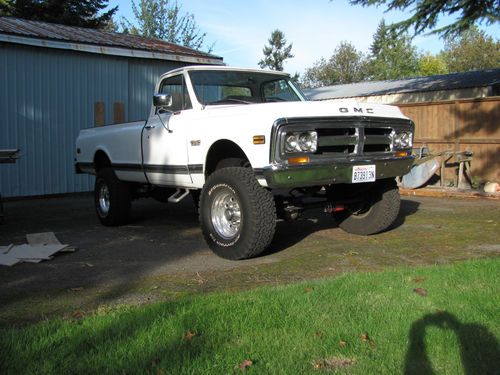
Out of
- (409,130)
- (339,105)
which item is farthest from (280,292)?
(409,130)

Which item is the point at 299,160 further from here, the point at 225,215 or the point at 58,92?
the point at 58,92

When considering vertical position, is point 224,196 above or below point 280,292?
above

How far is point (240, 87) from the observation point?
7219 mm

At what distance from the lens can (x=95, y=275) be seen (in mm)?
5105

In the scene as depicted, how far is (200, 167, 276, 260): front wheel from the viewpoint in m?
5.28

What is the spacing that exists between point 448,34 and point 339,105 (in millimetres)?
8574

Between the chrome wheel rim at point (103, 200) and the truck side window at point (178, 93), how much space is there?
80.4 inches

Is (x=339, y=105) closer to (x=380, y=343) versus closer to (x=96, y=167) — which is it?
(x=380, y=343)

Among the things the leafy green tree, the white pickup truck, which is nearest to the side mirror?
the white pickup truck

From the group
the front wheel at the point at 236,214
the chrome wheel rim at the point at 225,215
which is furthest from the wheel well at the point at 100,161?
the chrome wheel rim at the point at 225,215

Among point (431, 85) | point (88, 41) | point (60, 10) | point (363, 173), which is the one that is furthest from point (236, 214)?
point (60, 10)

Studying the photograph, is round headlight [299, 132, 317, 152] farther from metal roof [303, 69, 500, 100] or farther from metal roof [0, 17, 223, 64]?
metal roof [303, 69, 500, 100]

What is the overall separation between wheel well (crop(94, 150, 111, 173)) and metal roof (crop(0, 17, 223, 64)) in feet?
13.9

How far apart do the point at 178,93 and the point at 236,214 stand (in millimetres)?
1998
